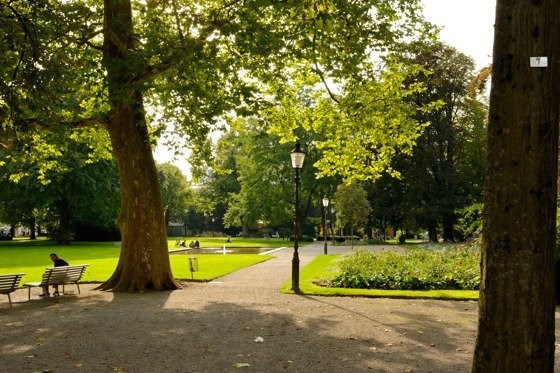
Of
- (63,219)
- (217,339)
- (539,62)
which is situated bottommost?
(217,339)

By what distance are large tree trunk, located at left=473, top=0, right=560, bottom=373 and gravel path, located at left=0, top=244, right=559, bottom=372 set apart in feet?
9.79

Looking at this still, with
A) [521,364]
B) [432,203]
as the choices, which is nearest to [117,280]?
[521,364]

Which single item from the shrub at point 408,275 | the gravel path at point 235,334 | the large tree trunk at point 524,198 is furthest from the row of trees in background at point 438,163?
the large tree trunk at point 524,198

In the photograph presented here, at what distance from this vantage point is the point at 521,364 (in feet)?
13.8

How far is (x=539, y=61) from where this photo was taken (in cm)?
420

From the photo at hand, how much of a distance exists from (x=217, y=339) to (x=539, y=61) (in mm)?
6752

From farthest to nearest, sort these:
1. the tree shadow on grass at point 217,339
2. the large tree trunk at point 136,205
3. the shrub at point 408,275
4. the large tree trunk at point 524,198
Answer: the large tree trunk at point 136,205, the shrub at point 408,275, the tree shadow on grass at point 217,339, the large tree trunk at point 524,198

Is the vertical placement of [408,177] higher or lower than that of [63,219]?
higher

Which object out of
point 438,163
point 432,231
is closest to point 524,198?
point 438,163

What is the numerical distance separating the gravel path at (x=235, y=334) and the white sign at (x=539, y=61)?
443 cm

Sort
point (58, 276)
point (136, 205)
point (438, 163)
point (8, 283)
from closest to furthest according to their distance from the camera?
point (8, 283)
point (58, 276)
point (136, 205)
point (438, 163)

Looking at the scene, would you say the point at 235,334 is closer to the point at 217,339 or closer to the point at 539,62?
the point at 217,339

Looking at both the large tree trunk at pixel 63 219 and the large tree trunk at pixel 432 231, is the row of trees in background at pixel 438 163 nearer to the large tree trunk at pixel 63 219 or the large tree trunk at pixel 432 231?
the large tree trunk at pixel 432 231

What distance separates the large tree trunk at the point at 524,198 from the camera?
4.17 metres
